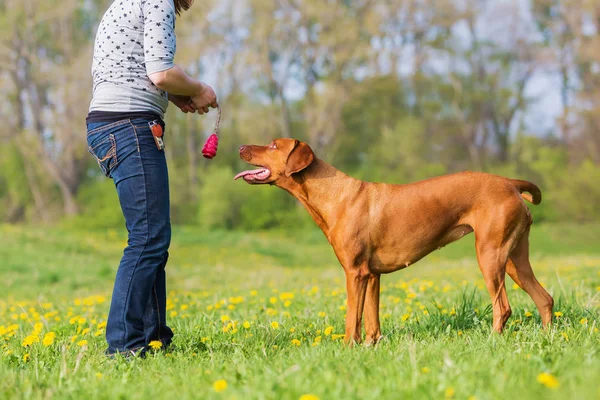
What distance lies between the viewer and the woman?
3.71 meters

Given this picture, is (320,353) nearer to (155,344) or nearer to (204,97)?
(155,344)

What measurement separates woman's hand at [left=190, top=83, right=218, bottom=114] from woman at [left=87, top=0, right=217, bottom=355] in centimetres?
5

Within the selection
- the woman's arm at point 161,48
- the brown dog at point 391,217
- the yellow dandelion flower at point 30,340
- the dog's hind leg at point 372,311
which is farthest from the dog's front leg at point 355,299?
the yellow dandelion flower at point 30,340

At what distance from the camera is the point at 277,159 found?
4.26 meters

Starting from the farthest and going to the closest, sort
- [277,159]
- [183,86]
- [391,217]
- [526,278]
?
1. [526,278]
2. [277,159]
3. [391,217]
4. [183,86]

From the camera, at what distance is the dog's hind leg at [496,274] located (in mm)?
4008

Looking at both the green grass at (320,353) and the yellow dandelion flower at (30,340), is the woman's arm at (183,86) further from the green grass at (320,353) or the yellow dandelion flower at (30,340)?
the yellow dandelion flower at (30,340)

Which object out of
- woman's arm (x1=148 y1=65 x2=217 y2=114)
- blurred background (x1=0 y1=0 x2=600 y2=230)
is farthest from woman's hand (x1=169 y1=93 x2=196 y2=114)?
blurred background (x1=0 y1=0 x2=600 y2=230)

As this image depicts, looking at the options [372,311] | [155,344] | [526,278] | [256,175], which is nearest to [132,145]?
[256,175]

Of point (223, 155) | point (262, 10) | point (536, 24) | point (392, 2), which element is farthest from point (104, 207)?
point (536, 24)

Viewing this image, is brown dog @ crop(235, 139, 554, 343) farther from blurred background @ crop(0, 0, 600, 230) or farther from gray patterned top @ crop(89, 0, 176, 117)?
blurred background @ crop(0, 0, 600, 230)

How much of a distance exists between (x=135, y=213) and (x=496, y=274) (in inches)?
92.9

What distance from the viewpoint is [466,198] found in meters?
4.14

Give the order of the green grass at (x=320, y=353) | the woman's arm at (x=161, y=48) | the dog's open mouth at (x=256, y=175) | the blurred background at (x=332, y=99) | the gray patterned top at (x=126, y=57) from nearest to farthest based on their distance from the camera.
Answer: the green grass at (x=320, y=353) → the woman's arm at (x=161, y=48) → the gray patterned top at (x=126, y=57) → the dog's open mouth at (x=256, y=175) → the blurred background at (x=332, y=99)
